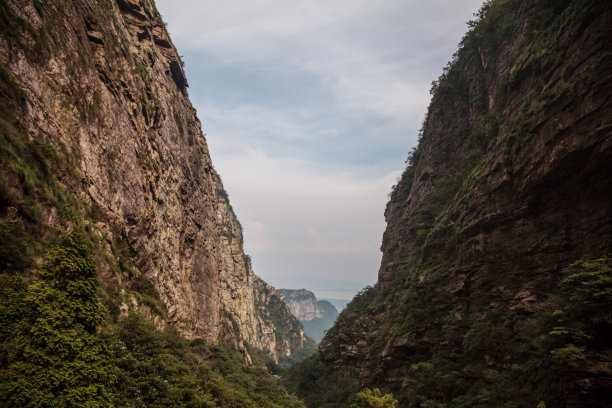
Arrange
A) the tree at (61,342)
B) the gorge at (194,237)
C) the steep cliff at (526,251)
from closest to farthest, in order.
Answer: the tree at (61,342)
the gorge at (194,237)
the steep cliff at (526,251)

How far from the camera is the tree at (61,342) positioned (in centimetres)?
758

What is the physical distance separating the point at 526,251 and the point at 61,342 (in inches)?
1054

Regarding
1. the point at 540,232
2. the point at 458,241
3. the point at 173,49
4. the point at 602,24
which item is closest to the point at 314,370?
the point at 458,241

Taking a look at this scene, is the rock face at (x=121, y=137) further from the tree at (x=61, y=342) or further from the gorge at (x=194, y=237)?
the tree at (x=61, y=342)

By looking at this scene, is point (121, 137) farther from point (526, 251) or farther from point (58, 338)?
point (526, 251)

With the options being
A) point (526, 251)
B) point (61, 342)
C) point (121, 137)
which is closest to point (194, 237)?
point (121, 137)

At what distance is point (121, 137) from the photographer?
24.0 metres

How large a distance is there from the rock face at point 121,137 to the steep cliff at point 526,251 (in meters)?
24.9

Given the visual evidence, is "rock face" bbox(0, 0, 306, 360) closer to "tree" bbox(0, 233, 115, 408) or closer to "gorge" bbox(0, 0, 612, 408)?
"gorge" bbox(0, 0, 612, 408)

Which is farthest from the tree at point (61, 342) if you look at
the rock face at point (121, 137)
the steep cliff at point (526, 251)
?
the steep cliff at point (526, 251)

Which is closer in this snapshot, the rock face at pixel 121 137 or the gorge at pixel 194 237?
the gorge at pixel 194 237

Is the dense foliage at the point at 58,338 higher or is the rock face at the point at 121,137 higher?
the rock face at the point at 121,137

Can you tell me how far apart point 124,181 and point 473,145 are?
4107cm

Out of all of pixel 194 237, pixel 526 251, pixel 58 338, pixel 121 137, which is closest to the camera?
pixel 58 338
